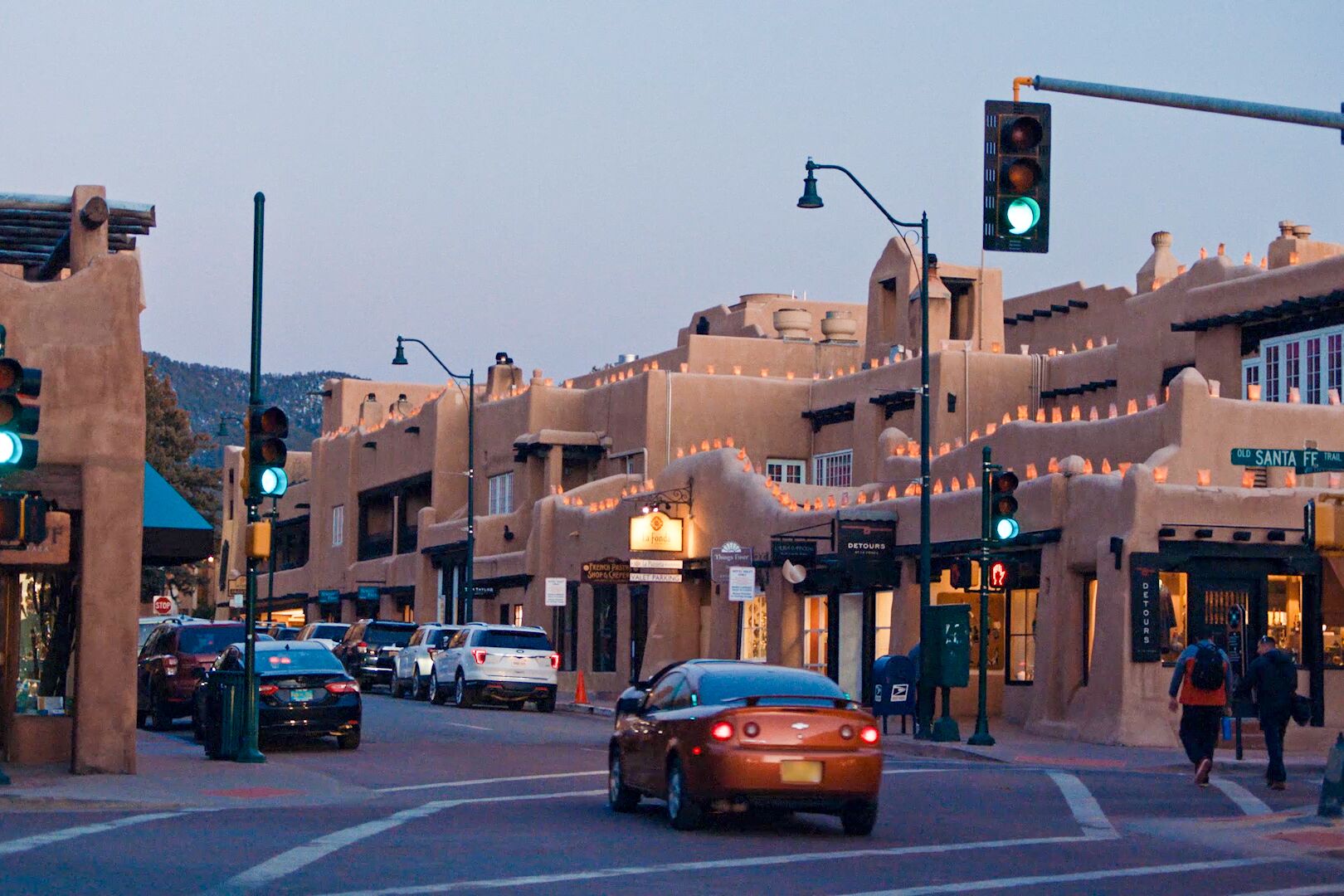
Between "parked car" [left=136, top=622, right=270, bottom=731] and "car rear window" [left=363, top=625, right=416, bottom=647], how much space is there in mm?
16006

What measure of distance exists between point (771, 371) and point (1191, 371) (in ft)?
95.2

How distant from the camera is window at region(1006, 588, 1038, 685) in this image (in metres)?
36.5

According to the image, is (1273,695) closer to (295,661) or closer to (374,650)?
(295,661)

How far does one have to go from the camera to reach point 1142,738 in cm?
3159

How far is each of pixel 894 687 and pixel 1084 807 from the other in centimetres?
1233

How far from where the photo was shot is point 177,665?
107 feet

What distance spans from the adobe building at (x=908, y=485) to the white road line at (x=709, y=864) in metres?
10.4

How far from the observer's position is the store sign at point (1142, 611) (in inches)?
1255

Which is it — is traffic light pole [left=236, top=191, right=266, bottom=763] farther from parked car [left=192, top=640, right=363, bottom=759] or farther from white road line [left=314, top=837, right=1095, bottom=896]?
white road line [left=314, top=837, right=1095, bottom=896]

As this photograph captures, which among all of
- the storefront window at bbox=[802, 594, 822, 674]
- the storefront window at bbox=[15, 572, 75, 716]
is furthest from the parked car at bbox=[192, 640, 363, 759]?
the storefront window at bbox=[802, 594, 822, 674]

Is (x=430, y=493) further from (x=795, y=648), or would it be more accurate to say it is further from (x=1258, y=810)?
(x=1258, y=810)

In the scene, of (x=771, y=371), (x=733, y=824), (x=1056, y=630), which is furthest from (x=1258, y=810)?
(x=771, y=371)

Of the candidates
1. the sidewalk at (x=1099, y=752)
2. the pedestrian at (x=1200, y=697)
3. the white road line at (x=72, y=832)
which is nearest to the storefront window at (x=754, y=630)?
the sidewalk at (x=1099, y=752)

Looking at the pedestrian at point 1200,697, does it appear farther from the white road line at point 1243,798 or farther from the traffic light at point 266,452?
the traffic light at point 266,452
